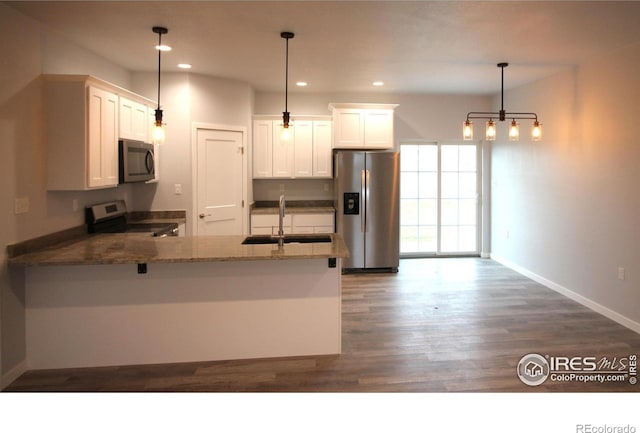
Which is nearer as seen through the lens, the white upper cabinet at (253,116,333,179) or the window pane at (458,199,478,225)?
the white upper cabinet at (253,116,333,179)

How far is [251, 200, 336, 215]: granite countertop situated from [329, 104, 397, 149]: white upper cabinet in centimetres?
95

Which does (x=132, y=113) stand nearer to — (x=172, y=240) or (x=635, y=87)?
(x=172, y=240)

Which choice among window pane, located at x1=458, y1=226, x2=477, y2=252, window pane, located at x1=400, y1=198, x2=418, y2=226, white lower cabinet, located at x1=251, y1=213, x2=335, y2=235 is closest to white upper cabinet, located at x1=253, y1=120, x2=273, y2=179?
white lower cabinet, located at x1=251, y1=213, x2=335, y2=235

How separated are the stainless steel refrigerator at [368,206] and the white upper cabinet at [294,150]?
0.39 metres

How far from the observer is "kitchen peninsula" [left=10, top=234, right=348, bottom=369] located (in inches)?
119

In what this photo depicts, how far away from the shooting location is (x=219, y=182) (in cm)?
543

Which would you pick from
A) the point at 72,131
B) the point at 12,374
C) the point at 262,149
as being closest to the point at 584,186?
the point at 262,149

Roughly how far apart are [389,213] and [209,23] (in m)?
3.55

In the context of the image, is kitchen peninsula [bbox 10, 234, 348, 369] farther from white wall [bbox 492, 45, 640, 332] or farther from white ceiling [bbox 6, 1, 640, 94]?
white wall [bbox 492, 45, 640, 332]

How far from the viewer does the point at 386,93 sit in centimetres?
657

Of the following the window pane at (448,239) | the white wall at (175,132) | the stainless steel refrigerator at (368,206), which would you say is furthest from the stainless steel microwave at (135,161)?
the window pane at (448,239)
